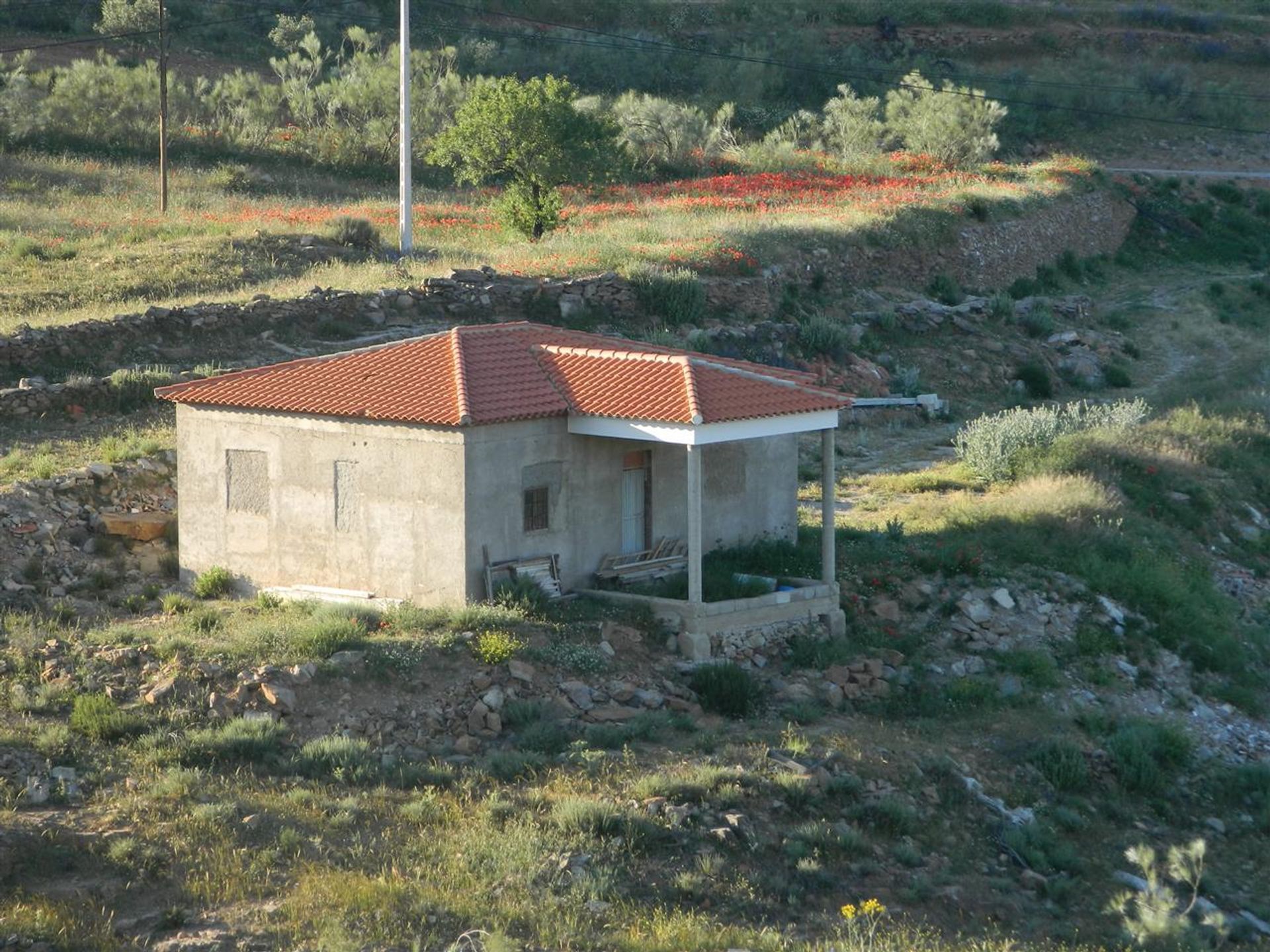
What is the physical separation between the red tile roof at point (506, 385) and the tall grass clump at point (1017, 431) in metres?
6.35

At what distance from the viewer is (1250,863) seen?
16.2 metres

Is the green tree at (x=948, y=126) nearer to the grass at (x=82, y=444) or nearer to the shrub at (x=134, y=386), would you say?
the shrub at (x=134, y=386)

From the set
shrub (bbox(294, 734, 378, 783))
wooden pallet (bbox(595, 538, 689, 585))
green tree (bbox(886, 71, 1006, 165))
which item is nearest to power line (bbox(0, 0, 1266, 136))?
green tree (bbox(886, 71, 1006, 165))

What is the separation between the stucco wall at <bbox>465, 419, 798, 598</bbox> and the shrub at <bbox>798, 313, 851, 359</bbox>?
11.4 metres

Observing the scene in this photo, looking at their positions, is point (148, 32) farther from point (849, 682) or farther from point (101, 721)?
point (101, 721)

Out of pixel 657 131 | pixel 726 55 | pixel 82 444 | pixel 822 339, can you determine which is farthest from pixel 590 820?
pixel 726 55

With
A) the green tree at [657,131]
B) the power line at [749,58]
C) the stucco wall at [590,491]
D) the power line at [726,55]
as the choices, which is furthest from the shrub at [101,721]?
the power line at [726,55]

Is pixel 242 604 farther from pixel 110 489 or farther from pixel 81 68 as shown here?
pixel 81 68

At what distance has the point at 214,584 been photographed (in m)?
19.7

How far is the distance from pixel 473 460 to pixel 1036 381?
64.3 ft

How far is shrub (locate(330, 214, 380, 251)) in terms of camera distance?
107 ft

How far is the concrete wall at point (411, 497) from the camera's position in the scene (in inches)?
719

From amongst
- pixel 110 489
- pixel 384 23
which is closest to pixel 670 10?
pixel 384 23

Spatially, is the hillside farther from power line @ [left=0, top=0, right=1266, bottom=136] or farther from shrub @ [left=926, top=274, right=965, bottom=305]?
power line @ [left=0, top=0, right=1266, bottom=136]
